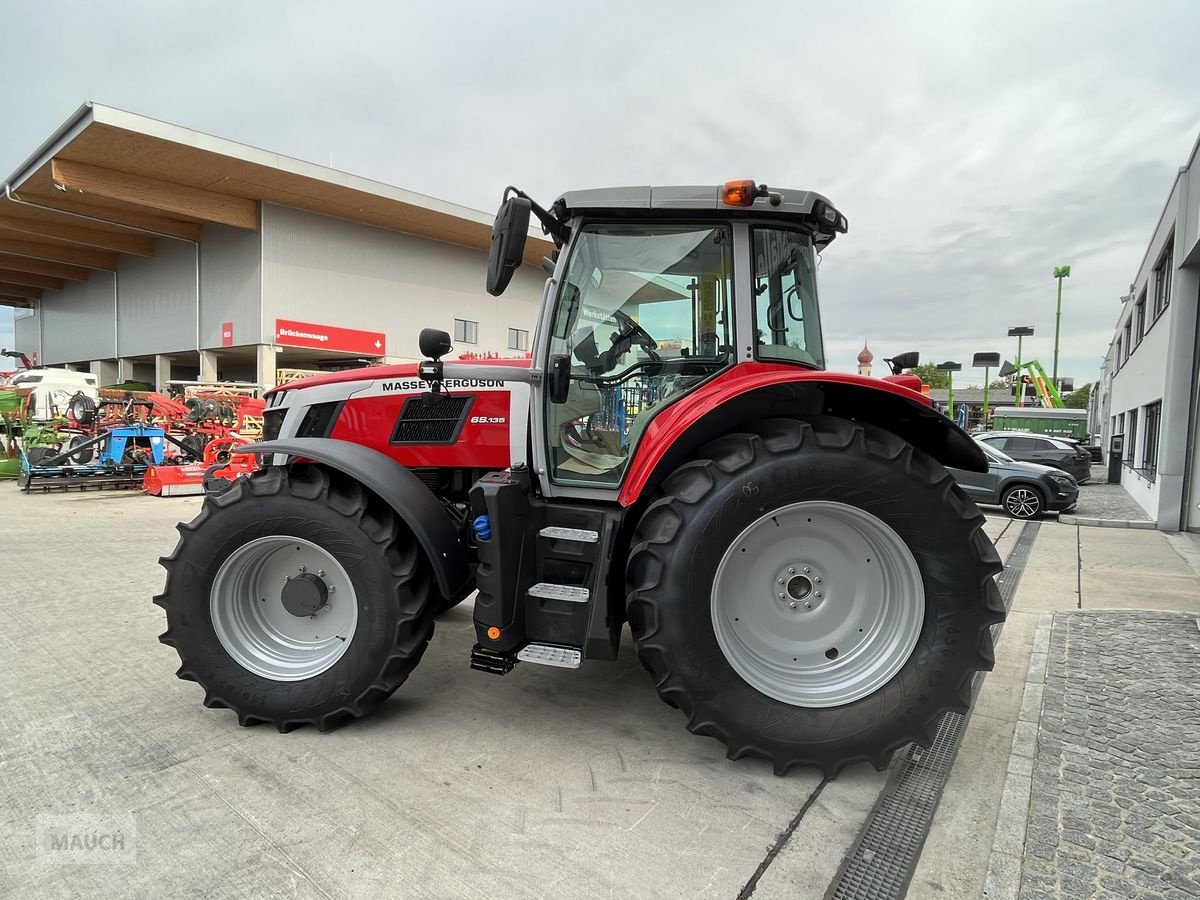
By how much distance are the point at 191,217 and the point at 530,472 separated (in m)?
24.5

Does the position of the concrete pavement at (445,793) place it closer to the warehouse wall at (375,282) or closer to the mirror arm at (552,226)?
the mirror arm at (552,226)

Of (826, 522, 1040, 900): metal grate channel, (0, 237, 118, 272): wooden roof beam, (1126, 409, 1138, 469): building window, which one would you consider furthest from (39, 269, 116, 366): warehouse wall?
(1126, 409, 1138, 469): building window

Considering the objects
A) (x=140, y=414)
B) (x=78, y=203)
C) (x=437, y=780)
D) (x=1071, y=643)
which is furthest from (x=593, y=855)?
(x=78, y=203)

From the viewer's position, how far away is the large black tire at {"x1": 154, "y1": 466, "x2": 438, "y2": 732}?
2.89m

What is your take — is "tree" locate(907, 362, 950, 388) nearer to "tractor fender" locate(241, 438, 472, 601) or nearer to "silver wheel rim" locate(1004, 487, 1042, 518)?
"silver wheel rim" locate(1004, 487, 1042, 518)

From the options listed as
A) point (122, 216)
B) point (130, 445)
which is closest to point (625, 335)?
point (130, 445)

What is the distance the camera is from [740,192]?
279 centimetres

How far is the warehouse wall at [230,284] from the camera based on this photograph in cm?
2356

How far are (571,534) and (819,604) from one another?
43.0 inches

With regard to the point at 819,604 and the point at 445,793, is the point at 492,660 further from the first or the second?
the point at 819,604

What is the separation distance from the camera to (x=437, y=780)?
2605mm

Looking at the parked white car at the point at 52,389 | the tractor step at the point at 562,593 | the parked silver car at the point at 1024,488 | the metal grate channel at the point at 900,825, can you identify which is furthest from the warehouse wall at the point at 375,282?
the metal grate channel at the point at 900,825

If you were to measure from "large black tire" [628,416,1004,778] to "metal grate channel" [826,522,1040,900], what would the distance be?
170 mm

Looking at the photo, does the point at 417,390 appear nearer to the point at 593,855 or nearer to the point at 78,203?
the point at 593,855
